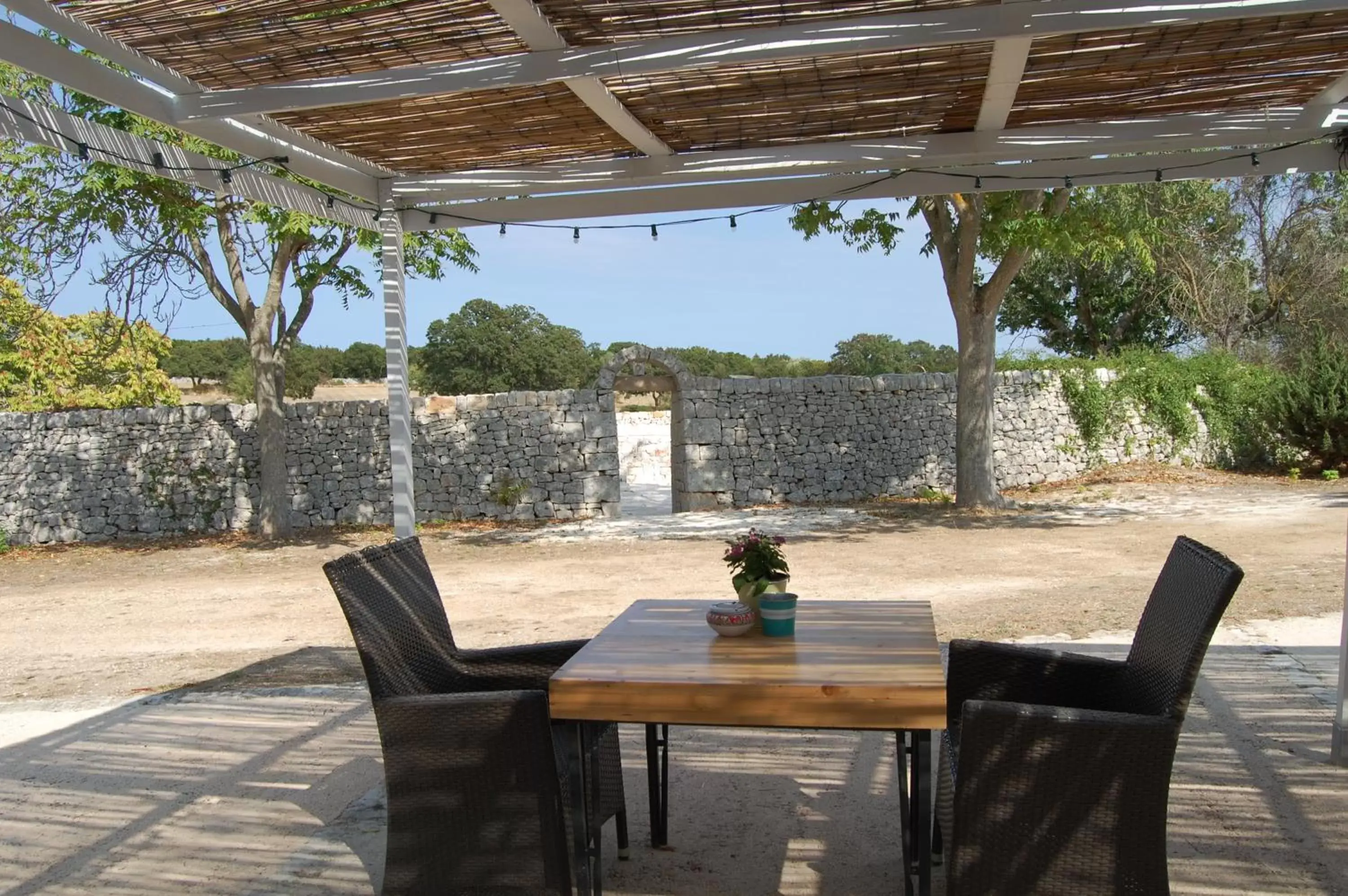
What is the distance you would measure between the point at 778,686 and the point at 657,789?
2.80ft

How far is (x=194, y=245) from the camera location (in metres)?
11.4

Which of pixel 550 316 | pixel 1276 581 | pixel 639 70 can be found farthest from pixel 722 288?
pixel 639 70

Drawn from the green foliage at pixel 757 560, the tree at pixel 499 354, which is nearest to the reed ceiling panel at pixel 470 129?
the green foliage at pixel 757 560

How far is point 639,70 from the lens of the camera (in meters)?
3.33

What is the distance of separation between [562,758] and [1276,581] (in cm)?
589

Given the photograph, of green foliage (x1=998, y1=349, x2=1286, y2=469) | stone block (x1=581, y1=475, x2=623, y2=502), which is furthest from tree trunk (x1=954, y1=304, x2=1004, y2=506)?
stone block (x1=581, y1=475, x2=623, y2=502)

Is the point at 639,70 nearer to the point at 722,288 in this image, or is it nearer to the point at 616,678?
the point at 616,678

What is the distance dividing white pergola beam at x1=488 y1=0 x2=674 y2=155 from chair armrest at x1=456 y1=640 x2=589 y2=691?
184 centimetres

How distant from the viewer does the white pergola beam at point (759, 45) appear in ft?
9.77

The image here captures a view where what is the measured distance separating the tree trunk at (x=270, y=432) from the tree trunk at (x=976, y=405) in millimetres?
7754

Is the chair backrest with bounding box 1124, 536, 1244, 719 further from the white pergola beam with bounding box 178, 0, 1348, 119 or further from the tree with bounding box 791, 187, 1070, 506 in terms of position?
the tree with bounding box 791, 187, 1070, 506

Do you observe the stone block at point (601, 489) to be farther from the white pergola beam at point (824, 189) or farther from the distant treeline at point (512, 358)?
the distant treeline at point (512, 358)

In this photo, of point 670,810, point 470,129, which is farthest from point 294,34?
point 670,810

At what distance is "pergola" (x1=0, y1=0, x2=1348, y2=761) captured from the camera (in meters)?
3.18
